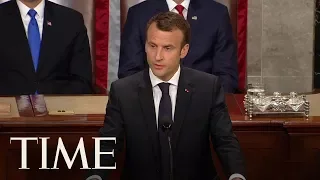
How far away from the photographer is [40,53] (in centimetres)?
342

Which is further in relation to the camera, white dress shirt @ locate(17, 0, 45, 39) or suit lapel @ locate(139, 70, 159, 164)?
white dress shirt @ locate(17, 0, 45, 39)

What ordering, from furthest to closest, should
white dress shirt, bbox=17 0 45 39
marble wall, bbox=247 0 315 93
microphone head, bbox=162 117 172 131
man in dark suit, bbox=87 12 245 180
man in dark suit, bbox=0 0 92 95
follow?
marble wall, bbox=247 0 315 93 < white dress shirt, bbox=17 0 45 39 < man in dark suit, bbox=0 0 92 95 < man in dark suit, bbox=87 12 245 180 < microphone head, bbox=162 117 172 131

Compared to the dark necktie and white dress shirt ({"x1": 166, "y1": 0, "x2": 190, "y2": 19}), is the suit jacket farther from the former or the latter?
white dress shirt ({"x1": 166, "y1": 0, "x2": 190, "y2": 19})

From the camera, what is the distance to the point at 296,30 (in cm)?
412

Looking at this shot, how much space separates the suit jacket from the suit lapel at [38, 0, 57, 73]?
52.6 inches

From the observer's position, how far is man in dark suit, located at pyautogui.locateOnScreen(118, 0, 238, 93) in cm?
336

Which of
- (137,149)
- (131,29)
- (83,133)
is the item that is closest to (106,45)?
(131,29)

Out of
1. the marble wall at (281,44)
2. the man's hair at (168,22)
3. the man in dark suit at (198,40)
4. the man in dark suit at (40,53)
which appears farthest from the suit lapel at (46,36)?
the man's hair at (168,22)

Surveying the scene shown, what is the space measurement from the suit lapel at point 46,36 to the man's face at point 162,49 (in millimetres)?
1470

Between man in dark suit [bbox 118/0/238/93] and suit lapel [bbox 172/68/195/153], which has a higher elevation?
man in dark suit [bbox 118/0/238/93]

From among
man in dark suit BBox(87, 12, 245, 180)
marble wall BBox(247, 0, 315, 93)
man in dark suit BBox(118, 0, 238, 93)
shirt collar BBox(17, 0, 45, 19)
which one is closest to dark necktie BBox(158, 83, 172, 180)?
man in dark suit BBox(87, 12, 245, 180)

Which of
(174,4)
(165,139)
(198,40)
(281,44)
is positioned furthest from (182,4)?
(165,139)

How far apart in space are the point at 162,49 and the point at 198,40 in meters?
1.45

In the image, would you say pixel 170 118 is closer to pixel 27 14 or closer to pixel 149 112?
pixel 149 112
